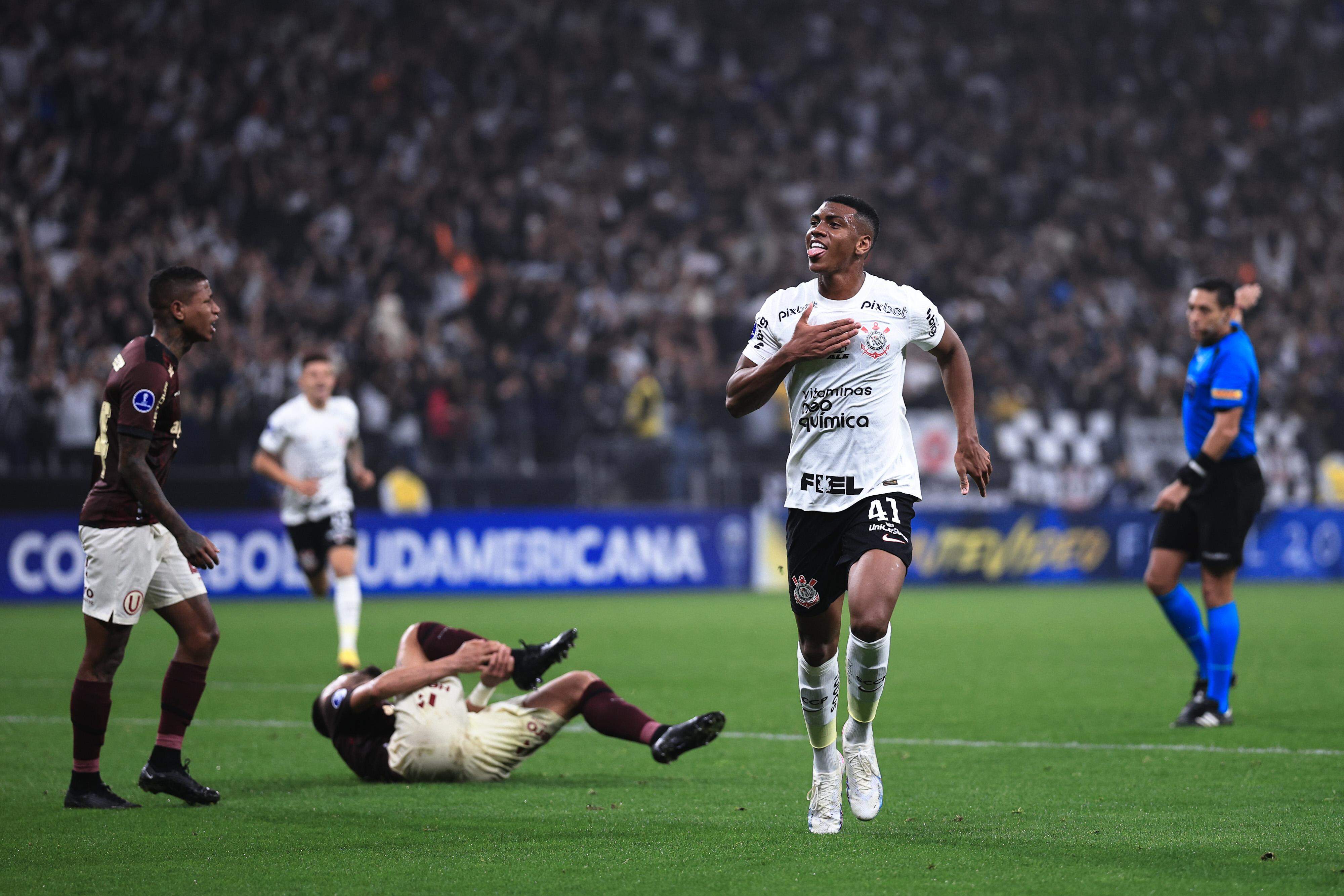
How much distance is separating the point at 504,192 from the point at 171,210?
17.9 ft

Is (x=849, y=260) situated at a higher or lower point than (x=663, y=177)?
lower

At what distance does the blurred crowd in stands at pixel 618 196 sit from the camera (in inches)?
808

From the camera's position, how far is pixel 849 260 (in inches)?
242

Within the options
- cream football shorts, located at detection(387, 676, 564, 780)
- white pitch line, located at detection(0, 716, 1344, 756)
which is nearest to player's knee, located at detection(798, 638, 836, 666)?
cream football shorts, located at detection(387, 676, 564, 780)

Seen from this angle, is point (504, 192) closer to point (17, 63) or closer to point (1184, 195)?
point (17, 63)

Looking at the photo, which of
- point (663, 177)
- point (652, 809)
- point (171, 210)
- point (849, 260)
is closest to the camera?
point (849, 260)

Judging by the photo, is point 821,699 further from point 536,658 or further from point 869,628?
point 536,658

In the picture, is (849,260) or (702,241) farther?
(702,241)

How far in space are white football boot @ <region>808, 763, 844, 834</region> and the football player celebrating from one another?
2.71 meters

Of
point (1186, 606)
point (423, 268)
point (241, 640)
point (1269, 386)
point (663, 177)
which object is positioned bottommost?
point (241, 640)

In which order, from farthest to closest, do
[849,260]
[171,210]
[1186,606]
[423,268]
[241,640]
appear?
[423,268] < [171,210] < [241,640] < [1186,606] < [849,260]

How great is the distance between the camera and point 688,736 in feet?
21.6

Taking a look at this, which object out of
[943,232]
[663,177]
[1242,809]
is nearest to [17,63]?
[663,177]

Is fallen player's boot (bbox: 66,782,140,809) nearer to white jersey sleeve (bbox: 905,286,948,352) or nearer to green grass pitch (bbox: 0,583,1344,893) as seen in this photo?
green grass pitch (bbox: 0,583,1344,893)
